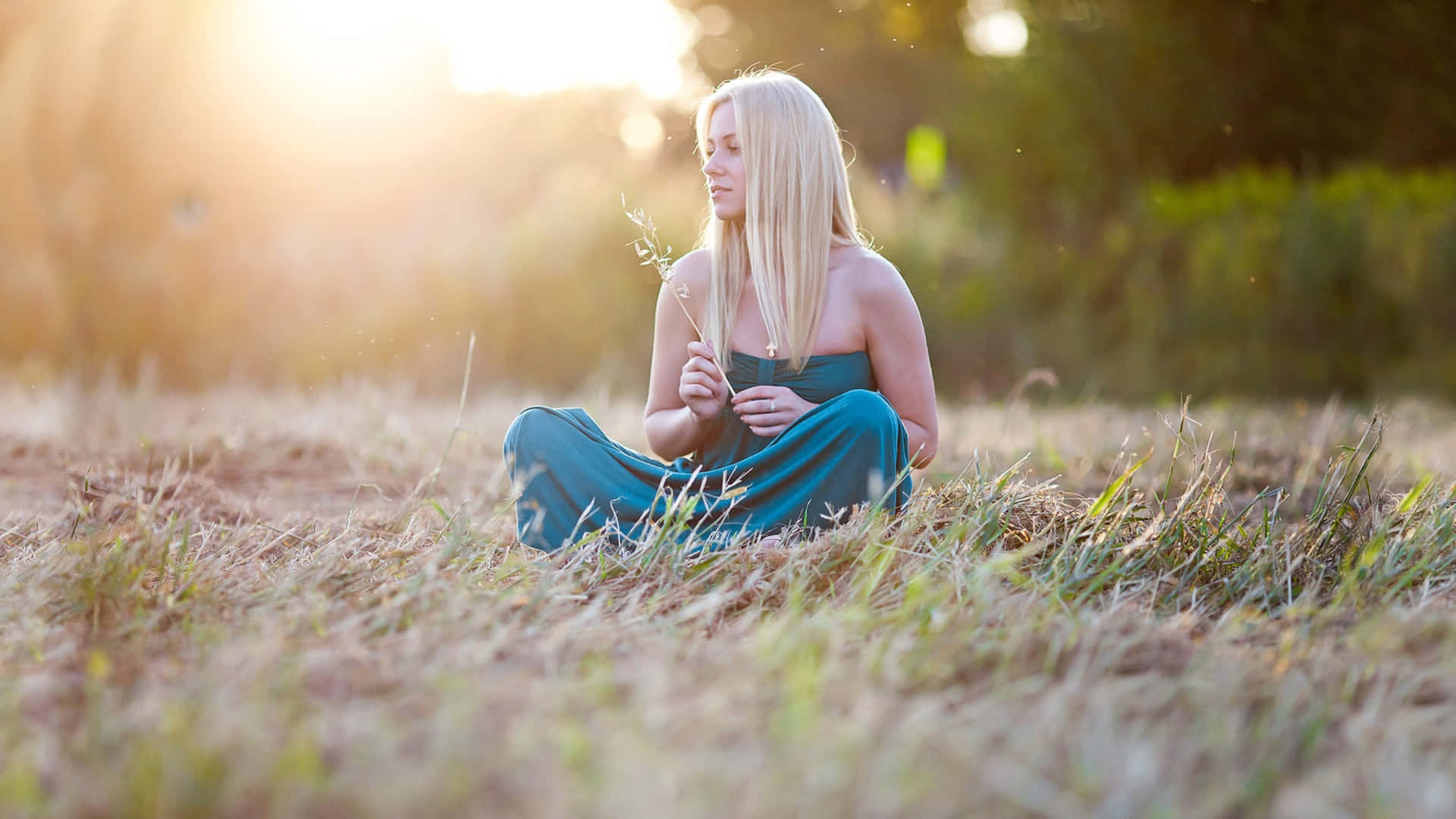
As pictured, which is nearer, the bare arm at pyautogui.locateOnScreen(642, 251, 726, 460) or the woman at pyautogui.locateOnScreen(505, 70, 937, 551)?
the woman at pyautogui.locateOnScreen(505, 70, 937, 551)

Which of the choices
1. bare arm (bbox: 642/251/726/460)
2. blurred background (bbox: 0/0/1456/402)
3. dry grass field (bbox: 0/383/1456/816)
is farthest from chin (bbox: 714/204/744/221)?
blurred background (bbox: 0/0/1456/402)

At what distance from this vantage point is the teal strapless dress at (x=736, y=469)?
95.9 inches

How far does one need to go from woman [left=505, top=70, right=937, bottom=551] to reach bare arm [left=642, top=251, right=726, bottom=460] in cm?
1

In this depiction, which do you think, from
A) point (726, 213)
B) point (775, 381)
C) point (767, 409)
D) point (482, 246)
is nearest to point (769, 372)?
point (775, 381)

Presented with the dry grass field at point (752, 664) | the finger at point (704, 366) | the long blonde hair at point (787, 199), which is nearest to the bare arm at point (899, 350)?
the long blonde hair at point (787, 199)

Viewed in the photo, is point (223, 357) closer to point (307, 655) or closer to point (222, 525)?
point (222, 525)

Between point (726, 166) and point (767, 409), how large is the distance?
0.55m

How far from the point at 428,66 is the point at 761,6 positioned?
4765mm

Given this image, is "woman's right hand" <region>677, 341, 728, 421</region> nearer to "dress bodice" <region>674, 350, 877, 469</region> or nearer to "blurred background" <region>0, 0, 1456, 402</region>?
"dress bodice" <region>674, 350, 877, 469</region>

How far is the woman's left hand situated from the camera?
8.37ft

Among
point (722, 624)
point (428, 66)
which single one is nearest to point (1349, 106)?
point (428, 66)

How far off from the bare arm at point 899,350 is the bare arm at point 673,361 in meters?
0.39

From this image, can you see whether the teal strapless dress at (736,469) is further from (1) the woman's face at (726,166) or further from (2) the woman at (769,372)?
(1) the woman's face at (726,166)

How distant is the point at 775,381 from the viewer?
2666 millimetres
